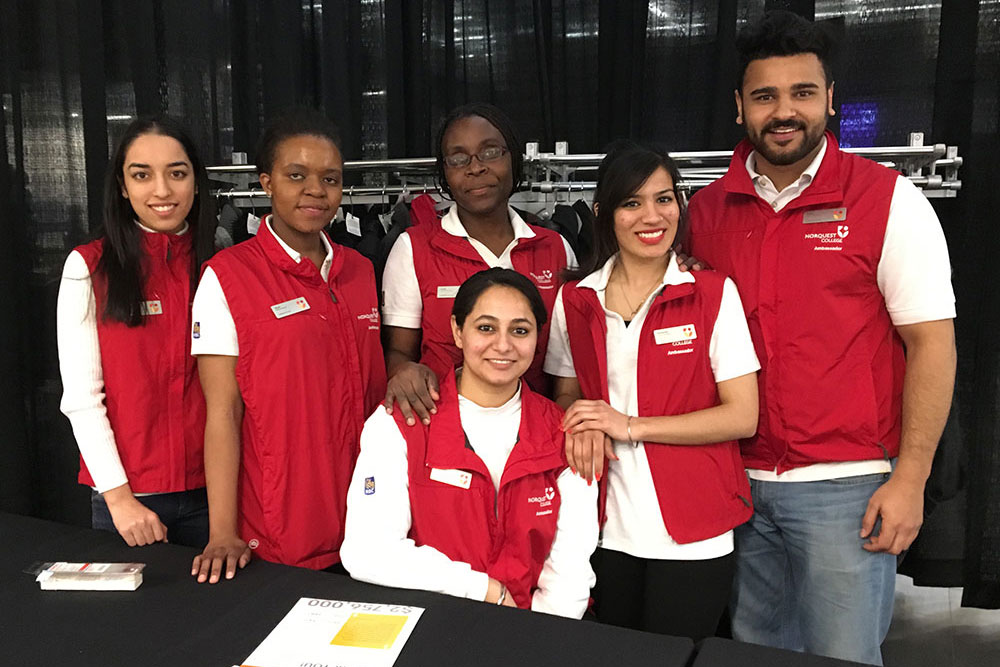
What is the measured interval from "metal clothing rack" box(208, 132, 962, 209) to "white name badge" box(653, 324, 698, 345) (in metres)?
0.73

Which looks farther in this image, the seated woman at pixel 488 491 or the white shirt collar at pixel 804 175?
the white shirt collar at pixel 804 175

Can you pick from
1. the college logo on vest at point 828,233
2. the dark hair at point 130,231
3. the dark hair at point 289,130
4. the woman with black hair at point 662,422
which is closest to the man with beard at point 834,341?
the college logo on vest at point 828,233

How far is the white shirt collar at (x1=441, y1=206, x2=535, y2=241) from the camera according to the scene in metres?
2.12

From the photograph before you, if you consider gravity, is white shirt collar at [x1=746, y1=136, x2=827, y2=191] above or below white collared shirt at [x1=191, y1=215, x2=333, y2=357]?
above

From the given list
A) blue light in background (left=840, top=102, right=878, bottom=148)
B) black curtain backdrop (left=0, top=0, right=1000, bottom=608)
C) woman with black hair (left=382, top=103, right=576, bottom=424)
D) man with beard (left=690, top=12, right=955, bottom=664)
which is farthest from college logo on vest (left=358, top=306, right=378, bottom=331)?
blue light in background (left=840, top=102, right=878, bottom=148)

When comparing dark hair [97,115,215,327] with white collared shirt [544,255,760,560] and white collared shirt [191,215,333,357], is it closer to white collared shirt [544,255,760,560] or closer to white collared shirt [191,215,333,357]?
white collared shirt [191,215,333,357]

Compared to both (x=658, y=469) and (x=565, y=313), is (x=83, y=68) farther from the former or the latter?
(x=658, y=469)

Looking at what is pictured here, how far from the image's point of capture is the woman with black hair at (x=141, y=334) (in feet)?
5.85

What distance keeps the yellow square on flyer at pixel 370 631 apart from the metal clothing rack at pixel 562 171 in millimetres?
1557

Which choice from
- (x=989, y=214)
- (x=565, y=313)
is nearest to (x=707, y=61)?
(x=989, y=214)

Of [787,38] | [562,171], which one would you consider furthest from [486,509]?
[562,171]

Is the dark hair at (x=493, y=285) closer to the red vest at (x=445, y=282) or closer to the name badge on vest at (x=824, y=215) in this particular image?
the red vest at (x=445, y=282)

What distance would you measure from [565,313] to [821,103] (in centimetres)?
77

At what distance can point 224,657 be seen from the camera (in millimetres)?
1192
